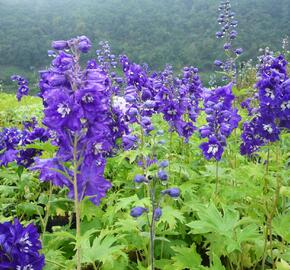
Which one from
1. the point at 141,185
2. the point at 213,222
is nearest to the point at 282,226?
the point at 213,222

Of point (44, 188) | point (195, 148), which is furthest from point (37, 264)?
point (195, 148)

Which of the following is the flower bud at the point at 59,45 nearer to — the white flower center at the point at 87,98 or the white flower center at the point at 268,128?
the white flower center at the point at 87,98

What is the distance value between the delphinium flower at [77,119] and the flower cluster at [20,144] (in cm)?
114

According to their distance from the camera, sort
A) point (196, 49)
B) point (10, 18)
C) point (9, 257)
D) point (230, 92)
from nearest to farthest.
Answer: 1. point (9, 257)
2. point (230, 92)
3. point (196, 49)
4. point (10, 18)

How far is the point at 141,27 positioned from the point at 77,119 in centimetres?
5463

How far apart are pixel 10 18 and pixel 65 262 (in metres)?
54.4

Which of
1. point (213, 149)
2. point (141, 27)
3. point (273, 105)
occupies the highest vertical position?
point (273, 105)

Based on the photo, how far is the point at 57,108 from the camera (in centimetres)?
225

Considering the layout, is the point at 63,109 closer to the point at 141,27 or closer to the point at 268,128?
the point at 268,128

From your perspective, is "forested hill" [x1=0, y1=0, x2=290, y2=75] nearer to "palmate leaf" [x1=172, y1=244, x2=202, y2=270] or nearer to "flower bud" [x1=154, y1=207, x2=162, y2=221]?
"palmate leaf" [x1=172, y1=244, x2=202, y2=270]

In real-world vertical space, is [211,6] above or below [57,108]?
below

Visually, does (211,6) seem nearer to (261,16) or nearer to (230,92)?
(261,16)

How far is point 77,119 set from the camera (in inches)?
87.9

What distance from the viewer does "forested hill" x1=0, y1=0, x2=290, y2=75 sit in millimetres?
42781
